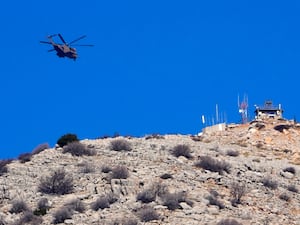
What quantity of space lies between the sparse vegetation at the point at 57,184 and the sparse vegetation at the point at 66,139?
9657mm

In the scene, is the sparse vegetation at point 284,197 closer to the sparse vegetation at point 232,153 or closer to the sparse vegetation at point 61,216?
the sparse vegetation at point 232,153

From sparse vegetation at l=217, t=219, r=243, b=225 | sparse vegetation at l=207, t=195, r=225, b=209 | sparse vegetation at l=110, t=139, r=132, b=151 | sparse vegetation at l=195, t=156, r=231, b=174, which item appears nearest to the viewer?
sparse vegetation at l=217, t=219, r=243, b=225

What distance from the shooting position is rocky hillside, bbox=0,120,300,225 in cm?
5147

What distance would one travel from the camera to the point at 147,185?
55.9 m

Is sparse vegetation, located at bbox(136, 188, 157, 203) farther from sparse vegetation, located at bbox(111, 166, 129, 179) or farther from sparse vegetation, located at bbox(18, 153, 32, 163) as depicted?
sparse vegetation, located at bbox(18, 153, 32, 163)

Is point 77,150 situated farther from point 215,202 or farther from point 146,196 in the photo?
point 215,202

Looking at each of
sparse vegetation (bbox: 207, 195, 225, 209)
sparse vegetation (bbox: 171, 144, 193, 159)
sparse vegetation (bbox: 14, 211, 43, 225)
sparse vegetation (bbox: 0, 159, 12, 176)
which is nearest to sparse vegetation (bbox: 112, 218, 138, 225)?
sparse vegetation (bbox: 14, 211, 43, 225)

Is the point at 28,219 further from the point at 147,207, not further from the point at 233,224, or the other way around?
the point at 233,224

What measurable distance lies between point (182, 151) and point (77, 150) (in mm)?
6570

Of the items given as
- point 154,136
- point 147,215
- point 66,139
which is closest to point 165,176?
point 147,215

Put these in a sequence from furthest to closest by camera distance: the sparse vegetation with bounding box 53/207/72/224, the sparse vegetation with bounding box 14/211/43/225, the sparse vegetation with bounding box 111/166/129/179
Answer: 1. the sparse vegetation with bounding box 111/166/129/179
2. the sparse vegetation with bounding box 53/207/72/224
3. the sparse vegetation with bounding box 14/211/43/225

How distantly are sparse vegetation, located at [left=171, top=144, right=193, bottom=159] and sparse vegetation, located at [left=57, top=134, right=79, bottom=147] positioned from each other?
6.93 meters

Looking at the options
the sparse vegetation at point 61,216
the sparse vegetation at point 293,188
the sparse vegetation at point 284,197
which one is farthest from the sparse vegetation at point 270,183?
the sparse vegetation at point 61,216

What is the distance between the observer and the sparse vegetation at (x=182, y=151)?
2532 inches
